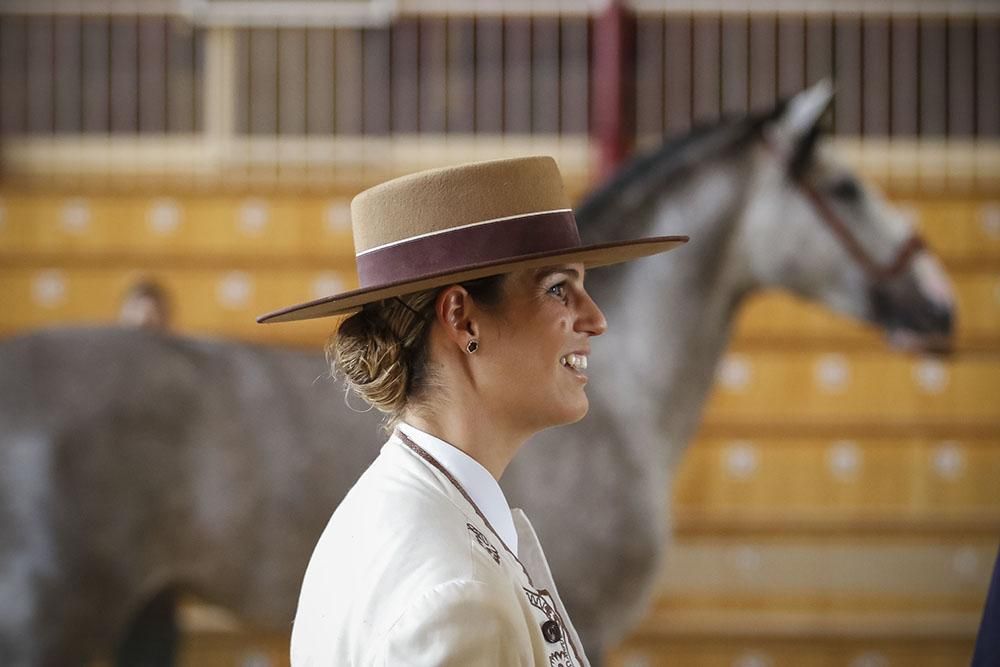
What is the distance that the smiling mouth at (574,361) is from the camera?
995mm

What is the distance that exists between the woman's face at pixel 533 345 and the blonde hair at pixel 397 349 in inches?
0.8

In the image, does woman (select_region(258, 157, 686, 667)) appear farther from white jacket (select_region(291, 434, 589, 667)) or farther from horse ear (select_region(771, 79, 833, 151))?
horse ear (select_region(771, 79, 833, 151))

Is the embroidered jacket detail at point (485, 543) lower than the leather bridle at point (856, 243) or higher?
lower

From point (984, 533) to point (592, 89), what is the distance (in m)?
2.23

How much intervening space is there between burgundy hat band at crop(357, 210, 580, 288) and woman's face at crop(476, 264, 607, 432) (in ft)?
0.09

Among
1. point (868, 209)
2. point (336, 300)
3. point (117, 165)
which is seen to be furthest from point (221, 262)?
point (336, 300)

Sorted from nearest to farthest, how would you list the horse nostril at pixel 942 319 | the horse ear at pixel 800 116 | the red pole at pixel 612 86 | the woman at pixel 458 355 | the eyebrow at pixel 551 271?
the woman at pixel 458 355
the eyebrow at pixel 551 271
the horse ear at pixel 800 116
the horse nostril at pixel 942 319
the red pole at pixel 612 86

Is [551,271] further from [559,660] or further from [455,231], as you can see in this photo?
[559,660]

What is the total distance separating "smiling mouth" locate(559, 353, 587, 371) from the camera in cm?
99

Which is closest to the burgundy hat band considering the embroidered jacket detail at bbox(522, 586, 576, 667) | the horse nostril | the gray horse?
the embroidered jacket detail at bbox(522, 586, 576, 667)

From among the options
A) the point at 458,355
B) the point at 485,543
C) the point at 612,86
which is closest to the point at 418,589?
the point at 485,543

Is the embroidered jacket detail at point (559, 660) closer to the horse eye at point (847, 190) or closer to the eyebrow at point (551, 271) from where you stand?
the eyebrow at point (551, 271)

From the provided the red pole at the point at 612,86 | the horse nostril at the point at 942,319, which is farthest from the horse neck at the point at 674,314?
the red pole at the point at 612,86

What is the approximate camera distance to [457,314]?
97 centimetres
